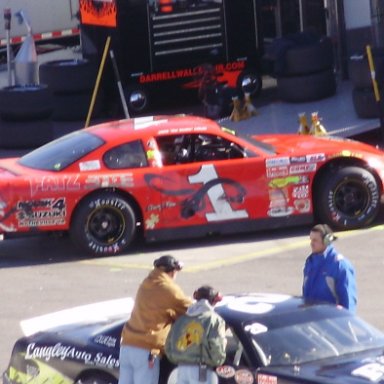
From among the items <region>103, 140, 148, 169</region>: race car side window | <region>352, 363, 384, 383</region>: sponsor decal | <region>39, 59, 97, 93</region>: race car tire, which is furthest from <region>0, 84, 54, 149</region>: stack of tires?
<region>352, 363, 384, 383</region>: sponsor decal

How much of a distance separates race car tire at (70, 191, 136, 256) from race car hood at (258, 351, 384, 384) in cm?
667

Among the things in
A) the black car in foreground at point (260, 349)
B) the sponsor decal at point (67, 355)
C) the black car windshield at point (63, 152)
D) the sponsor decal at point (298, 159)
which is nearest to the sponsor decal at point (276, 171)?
A: the sponsor decal at point (298, 159)

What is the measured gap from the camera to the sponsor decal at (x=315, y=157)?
14.5 m

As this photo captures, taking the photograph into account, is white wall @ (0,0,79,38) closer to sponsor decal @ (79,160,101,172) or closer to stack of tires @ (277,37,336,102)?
stack of tires @ (277,37,336,102)

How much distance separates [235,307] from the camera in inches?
324

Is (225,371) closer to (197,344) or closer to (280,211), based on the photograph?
(197,344)

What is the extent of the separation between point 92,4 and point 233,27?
2.54 meters

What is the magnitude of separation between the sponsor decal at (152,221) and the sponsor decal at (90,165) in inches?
31.9

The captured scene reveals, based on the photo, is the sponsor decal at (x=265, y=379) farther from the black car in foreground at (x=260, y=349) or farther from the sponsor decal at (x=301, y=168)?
the sponsor decal at (x=301, y=168)

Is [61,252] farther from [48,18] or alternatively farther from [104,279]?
[48,18]

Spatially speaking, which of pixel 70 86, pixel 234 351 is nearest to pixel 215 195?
pixel 234 351

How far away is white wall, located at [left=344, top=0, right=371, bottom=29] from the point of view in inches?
920

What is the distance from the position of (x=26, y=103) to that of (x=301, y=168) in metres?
6.73

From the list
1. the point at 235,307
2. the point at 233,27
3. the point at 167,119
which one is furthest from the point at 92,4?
the point at 235,307
